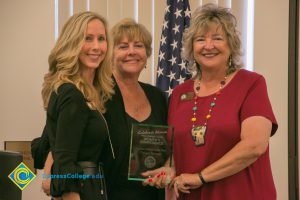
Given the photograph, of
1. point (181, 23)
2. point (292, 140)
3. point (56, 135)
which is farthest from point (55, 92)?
point (292, 140)

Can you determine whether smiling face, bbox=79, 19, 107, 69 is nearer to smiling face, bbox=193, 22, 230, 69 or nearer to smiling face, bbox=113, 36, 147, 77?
smiling face, bbox=113, 36, 147, 77

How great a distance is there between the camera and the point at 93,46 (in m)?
2.12

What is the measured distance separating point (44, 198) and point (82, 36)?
241 cm

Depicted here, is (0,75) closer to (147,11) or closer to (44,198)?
(44,198)

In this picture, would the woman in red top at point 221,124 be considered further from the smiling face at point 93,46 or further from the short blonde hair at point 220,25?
Answer: the smiling face at point 93,46

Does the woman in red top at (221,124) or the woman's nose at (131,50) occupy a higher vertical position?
the woman's nose at (131,50)

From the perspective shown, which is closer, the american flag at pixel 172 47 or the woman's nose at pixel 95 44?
the woman's nose at pixel 95 44

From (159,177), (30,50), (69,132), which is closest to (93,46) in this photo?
(69,132)

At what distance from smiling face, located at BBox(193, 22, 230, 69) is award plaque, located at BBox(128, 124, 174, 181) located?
422 mm

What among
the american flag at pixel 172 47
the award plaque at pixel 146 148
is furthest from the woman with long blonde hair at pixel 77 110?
the american flag at pixel 172 47

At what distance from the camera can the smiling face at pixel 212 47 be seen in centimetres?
215

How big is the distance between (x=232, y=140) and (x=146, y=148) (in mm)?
432

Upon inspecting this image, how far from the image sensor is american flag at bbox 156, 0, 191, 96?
382cm

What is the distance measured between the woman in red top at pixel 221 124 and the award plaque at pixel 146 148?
10 cm
